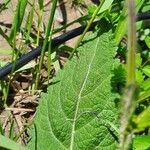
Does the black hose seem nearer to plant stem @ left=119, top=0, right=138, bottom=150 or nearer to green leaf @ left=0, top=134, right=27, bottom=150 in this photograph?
green leaf @ left=0, top=134, right=27, bottom=150

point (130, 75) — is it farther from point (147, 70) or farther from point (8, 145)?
point (147, 70)

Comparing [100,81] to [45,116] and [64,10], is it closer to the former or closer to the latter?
[45,116]

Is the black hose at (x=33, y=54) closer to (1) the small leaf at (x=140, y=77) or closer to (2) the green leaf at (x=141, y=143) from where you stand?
(1) the small leaf at (x=140, y=77)

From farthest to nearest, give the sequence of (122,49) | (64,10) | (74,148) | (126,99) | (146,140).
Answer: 1. (64,10)
2. (122,49)
3. (146,140)
4. (74,148)
5. (126,99)

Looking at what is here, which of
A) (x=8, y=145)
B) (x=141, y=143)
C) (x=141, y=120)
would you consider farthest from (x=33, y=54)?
(x=141, y=120)

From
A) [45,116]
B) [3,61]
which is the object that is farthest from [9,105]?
[45,116]

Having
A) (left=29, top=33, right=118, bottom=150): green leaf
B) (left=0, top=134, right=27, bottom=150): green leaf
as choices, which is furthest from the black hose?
(left=0, top=134, right=27, bottom=150): green leaf
